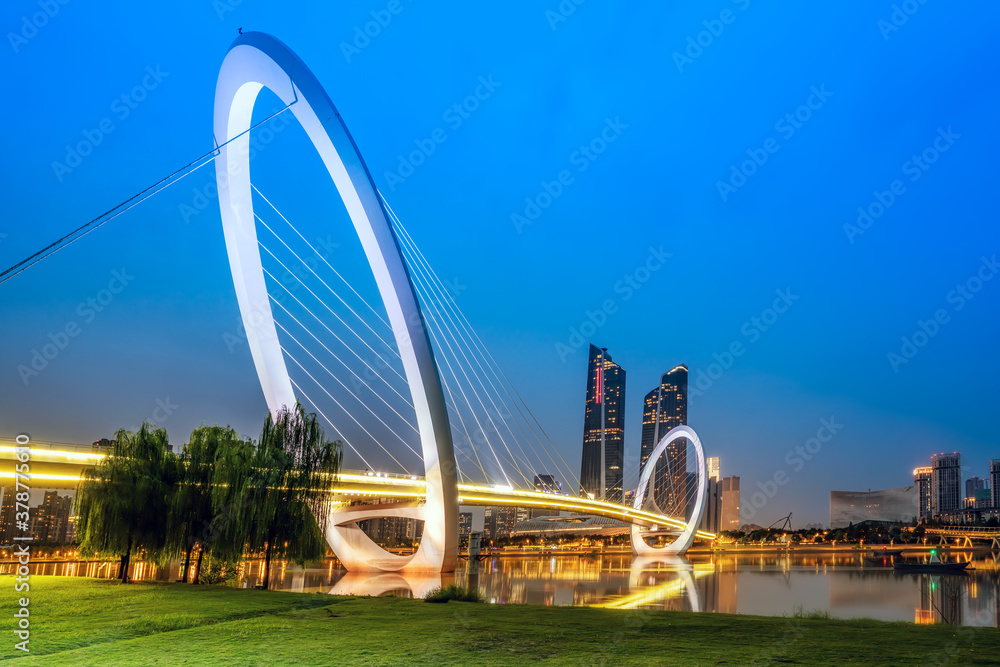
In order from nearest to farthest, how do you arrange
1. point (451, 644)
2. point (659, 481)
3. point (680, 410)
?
point (451, 644) < point (659, 481) < point (680, 410)

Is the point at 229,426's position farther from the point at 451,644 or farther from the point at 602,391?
the point at 602,391

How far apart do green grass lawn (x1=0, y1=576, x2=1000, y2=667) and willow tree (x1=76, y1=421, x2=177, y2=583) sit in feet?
9.59

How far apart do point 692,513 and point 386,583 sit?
57.5 m

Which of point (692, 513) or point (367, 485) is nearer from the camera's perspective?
point (367, 485)

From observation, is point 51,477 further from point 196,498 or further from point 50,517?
point 50,517

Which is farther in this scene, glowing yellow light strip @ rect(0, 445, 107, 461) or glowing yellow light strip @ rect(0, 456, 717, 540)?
glowing yellow light strip @ rect(0, 456, 717, 540)

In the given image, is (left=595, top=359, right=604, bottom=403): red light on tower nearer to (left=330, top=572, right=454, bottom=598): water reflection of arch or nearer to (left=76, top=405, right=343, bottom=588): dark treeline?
(left=330, top=572, right=454, bottom=598): water reflection of arch

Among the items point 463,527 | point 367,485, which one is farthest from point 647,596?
point 463,527

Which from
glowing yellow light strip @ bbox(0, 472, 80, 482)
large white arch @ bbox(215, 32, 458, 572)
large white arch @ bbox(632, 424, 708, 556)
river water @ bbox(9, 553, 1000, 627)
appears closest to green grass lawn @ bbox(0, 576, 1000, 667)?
glowing yellow light strip @ bbox(0, 472, 80, 482)

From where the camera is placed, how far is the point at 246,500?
18391 mm

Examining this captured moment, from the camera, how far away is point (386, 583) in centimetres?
2378

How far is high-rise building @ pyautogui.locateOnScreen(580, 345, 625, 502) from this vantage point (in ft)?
563

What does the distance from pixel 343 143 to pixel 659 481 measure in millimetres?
128942

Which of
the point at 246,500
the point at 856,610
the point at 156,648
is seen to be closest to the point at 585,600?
the point at 856,610
